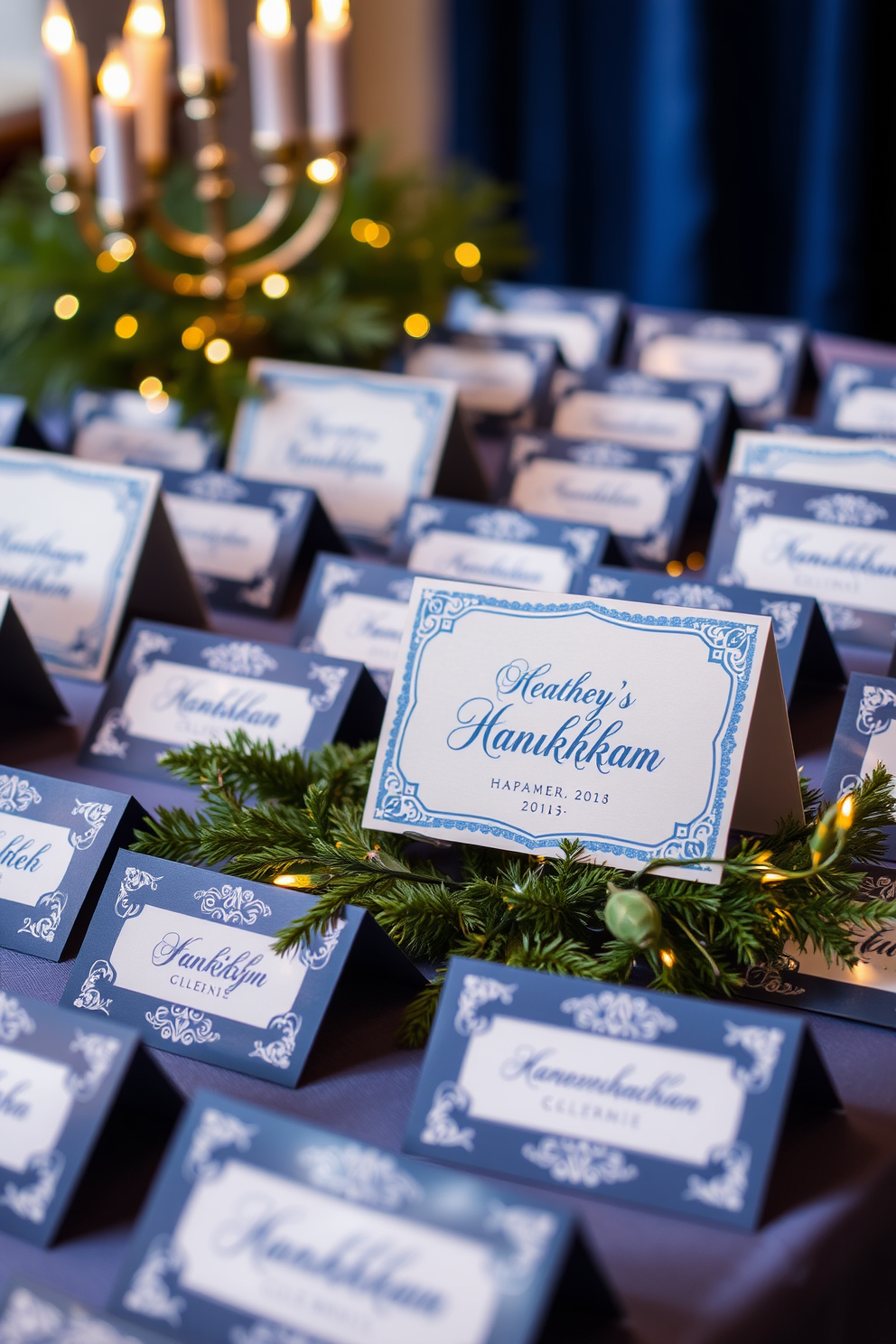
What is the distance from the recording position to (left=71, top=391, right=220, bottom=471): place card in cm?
189

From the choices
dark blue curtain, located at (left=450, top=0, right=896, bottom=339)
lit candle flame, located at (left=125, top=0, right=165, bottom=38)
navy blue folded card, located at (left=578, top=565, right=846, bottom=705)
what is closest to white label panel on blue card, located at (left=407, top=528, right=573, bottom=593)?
navy blue folded card, located at (left=578, top=565, right=846, bottom=705)

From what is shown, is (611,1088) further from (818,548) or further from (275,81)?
(275,81)

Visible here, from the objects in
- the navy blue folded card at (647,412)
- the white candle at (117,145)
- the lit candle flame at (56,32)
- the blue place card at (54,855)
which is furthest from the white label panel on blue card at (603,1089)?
the lit candle flame at (56,32)

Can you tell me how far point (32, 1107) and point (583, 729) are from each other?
1.48ft

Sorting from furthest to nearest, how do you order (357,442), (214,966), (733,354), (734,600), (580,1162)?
(733,354), (357,442), (734,600), (214,966), (580,1162)

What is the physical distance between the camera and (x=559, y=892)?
3.09ft

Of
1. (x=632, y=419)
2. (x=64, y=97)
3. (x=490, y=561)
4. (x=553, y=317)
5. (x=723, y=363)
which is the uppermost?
(x=553, y=317)

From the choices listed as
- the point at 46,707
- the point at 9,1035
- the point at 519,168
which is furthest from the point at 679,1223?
the point at 519,168

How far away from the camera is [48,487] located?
59.1 inches

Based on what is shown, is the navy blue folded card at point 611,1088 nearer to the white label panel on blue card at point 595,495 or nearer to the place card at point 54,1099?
the place card at point 54,1099

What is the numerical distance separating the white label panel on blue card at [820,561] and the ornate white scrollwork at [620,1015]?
663 mm

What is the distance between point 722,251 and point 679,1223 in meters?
3.30

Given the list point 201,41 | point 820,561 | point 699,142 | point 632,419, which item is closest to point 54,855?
point 820,561

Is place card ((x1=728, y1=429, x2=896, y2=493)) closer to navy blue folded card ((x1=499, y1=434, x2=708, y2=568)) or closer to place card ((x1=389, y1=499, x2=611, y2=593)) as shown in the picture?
navy blue folded card ((x1=499, y1=434, x2=708, y2=568))
